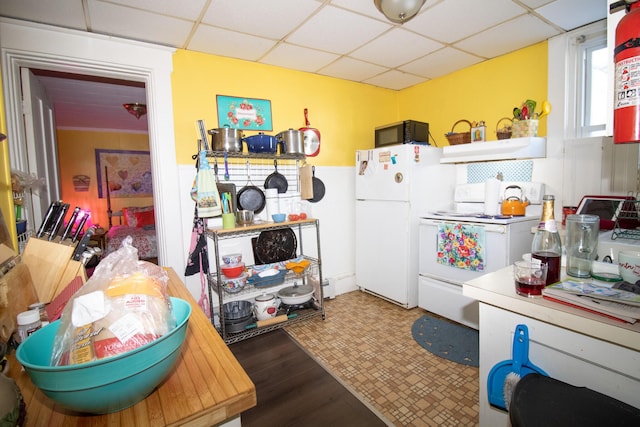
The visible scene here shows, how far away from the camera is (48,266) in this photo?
1113 millimetres

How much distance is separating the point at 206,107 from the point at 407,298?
2.53 m

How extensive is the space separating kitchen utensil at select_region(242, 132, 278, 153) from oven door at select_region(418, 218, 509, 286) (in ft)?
5.00

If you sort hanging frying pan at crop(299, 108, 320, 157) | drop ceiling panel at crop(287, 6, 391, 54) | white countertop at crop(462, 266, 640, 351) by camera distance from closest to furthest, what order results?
white countertop at crop(462, 266, 640, 351) → drop ceiling panel at crop(287, 6, 391, 54) → hanging frying pan at crop(299, 108, 320, 157)

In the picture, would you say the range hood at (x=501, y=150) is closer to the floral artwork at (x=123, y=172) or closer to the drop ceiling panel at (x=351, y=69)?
the drop ceiling panel at (x=351, y=69)

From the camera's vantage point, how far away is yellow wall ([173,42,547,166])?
8.30 feet

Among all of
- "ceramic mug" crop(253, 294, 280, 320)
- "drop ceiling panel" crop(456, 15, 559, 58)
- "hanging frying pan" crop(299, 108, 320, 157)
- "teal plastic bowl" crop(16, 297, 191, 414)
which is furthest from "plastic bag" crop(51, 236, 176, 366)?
"drop ceiling panel" crop(456, 15, 559, 58)

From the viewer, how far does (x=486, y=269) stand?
2.34 metres

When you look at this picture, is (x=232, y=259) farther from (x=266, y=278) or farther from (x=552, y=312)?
(x=552, y=312)

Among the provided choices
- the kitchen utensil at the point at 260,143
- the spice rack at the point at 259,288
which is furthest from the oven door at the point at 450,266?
the kitchen utensil at the point at 260,143

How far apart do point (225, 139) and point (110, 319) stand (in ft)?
6.39

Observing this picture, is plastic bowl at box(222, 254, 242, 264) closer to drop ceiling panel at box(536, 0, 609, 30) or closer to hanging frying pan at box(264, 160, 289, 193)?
hanging frying pan at box(264, 160, 289, 193)

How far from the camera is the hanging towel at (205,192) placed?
7.46ft

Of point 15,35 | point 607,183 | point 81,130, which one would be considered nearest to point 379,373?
point 607,183

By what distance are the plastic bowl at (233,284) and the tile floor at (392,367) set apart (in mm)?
578
